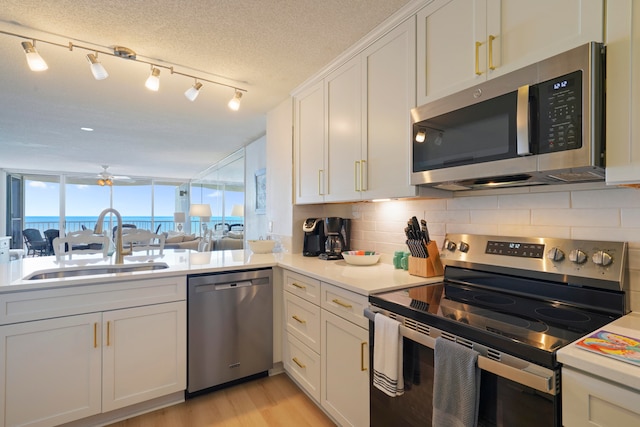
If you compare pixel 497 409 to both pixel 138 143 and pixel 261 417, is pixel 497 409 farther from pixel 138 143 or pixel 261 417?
pixel 138 143

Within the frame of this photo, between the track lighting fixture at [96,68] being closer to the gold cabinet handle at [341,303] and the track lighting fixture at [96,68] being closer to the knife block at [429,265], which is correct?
the gold cabinet handle at [341,303]

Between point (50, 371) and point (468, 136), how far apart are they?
2.42 m

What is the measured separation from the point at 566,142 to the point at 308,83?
6.37 ft

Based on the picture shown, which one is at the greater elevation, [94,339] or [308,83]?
[308,83]

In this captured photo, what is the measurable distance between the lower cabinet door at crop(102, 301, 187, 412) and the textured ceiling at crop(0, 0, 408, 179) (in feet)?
5.41

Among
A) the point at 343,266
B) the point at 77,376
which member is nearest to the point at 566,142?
the point at 343,266

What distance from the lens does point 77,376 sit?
1.72 metres

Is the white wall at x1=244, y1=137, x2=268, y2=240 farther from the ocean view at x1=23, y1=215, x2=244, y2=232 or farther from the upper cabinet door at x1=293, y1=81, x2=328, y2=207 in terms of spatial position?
the upper cabinet door at x1=293, y1=81, x2=328, y2=207

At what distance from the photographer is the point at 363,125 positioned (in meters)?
1.95

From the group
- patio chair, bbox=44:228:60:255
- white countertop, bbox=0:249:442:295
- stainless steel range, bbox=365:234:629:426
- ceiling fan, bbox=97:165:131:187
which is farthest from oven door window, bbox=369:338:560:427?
patio chair, bbox=44:228:60:255

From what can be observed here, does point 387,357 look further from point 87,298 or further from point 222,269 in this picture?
point 87,298

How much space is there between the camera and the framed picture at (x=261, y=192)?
4.16m

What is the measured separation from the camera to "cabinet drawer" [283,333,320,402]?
1911 mm

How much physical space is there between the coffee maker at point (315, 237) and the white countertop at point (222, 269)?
11 centimetres
